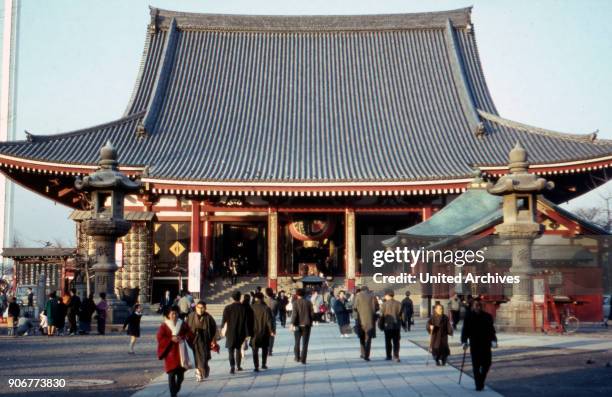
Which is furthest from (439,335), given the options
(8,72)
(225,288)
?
(8,72)

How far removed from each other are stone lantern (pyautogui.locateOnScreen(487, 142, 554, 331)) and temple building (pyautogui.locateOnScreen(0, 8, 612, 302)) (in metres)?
12.6

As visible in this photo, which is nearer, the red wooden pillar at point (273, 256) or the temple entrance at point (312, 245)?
the red wooden pillar at point (273, 256)

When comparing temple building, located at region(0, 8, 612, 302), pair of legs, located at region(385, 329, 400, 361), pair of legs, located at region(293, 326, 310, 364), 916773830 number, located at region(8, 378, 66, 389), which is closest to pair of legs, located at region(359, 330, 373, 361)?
pair of legs, located at region(385, 329, 400, 361)

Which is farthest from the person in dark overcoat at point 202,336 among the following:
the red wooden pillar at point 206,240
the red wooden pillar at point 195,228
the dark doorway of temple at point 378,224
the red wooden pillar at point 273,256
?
the dark doorway of temple at point 378,224

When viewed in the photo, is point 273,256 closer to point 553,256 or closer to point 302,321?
point 553,256

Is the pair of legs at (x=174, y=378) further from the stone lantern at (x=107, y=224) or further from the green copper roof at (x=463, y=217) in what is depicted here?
the green copper roof at (x=463, y=217)

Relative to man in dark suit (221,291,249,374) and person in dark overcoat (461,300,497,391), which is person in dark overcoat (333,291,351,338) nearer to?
man in dark suit (221,291,249,374)

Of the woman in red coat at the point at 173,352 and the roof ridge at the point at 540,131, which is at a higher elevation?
the roof ridge at the point at 540,131

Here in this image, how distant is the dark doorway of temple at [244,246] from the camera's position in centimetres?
4069

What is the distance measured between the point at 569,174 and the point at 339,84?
45.4 feet

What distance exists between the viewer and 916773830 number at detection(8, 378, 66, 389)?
43.0ft

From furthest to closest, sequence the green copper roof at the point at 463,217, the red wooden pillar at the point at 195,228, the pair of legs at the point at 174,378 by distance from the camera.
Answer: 1. the red wooden pillar at the point at 195,228
2. the green copper roof at the point at 463,217
3. the pair of legs at the point at 174,378

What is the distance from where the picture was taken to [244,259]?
135 ft

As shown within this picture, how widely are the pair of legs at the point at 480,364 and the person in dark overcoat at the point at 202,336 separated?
440 cm
